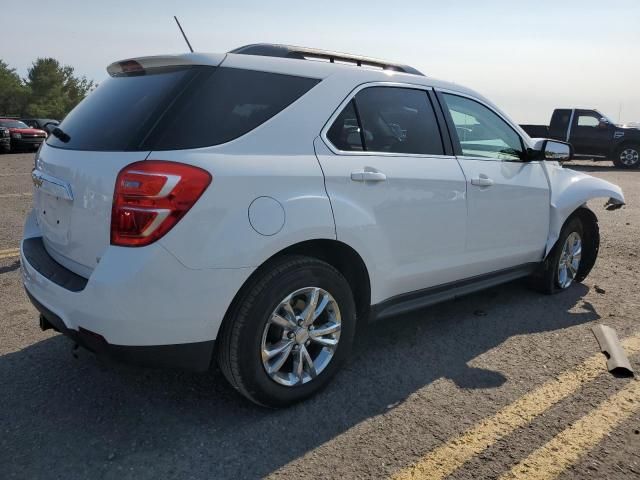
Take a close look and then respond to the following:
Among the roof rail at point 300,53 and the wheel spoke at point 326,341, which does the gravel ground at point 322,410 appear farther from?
Answer: the roof rail at point 300,53

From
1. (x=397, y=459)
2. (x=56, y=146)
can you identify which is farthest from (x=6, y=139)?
(x=397, y=459)

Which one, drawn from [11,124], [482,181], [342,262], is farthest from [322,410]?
[11,124]

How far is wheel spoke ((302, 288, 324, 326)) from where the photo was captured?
2.83m

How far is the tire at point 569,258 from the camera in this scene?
463 cm

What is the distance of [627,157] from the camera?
18.8 m

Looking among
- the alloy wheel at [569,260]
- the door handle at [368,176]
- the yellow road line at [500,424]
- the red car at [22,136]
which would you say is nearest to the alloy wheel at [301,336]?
the door handle at [368,176]

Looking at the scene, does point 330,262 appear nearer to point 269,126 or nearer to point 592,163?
point 269,126

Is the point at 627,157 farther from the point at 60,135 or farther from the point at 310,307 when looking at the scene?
the point at 60,135

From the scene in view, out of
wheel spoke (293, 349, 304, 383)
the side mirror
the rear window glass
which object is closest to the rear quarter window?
the rear window glass

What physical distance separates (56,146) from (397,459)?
2.32 m

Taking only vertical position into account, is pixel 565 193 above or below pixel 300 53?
below

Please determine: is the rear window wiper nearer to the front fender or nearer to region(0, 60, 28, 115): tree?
the front fender

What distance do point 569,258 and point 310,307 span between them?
9.99 ft

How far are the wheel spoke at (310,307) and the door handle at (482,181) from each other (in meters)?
1.45
